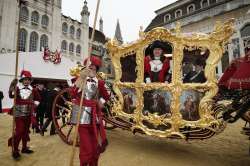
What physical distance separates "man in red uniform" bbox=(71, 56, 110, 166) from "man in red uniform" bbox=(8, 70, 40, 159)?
60.8 inches

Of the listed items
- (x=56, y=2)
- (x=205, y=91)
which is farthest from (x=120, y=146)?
(x=56, y=2)

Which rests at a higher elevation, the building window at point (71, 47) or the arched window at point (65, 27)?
the arched window at point (65, 27)

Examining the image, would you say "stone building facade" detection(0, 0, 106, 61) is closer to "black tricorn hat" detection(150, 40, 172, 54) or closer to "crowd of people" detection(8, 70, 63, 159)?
"crowd of people" detection(8, 70, 63, 159)

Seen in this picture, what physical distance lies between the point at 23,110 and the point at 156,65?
2.83m

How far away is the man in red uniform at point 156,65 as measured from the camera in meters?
4.31

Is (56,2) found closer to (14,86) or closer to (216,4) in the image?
→ (216,4)

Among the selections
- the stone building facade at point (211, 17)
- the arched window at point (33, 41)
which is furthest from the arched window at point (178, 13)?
the arched window at point (33, 41)

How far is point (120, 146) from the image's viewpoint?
505cm

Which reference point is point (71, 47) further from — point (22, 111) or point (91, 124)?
point (91, 124)

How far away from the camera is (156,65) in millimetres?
4426

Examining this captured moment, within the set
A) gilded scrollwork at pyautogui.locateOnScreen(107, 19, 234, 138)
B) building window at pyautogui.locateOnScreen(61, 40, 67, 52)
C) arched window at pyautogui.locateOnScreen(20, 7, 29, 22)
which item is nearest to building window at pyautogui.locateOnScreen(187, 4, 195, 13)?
building window at pyautogui.locateOnScreen(61, 40, 67, 52)

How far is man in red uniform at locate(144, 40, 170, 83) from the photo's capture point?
431 centimetres

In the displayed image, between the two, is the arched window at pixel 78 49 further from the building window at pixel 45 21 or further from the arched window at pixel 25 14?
the arched window at pixel 25 14

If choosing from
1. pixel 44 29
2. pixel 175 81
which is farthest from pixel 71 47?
pixel 175 81
